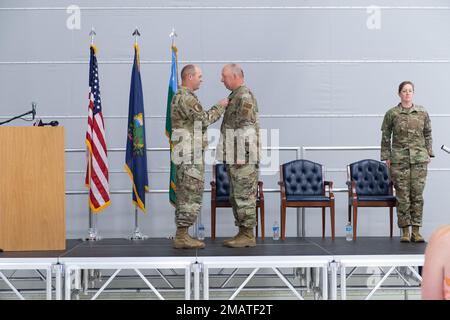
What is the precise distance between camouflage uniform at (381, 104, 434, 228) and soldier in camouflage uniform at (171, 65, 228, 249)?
1.83 m

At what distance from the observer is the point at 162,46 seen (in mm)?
6762

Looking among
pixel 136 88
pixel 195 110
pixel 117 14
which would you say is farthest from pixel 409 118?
pixel 117 14

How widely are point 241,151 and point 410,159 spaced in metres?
1.68

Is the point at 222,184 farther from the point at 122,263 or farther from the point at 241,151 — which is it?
the point at 122,263

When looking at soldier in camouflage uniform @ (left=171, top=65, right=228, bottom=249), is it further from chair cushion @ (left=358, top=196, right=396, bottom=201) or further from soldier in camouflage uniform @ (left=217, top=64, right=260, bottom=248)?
chair cushion @ (left=358, top=196, right=396, bottom=201)

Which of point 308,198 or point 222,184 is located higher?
point 222,184

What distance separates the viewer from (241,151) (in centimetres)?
474

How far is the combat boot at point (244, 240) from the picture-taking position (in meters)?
4.75

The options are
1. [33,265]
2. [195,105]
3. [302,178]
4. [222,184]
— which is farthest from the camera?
[302,178]

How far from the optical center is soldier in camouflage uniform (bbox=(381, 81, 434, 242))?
5355 mm

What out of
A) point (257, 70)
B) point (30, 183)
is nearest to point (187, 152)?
point (30, 183)

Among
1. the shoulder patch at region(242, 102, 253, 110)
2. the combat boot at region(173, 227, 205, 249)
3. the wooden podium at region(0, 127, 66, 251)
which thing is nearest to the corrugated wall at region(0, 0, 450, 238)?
the combat boot at region(173, 227, 205, 249)

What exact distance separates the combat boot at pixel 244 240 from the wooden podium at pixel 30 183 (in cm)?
135

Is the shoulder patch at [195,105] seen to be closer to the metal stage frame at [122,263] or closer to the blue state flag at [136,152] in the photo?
the metal stage frame at [122,263]
